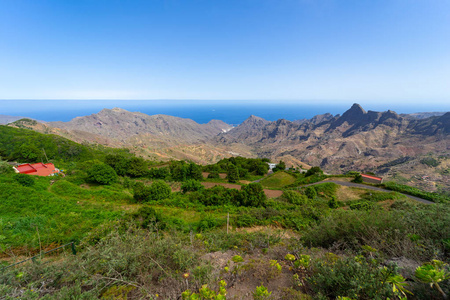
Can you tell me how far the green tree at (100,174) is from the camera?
2131 cm

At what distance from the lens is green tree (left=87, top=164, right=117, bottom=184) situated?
69.9ft

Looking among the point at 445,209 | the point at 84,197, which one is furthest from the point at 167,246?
the point at 84,197

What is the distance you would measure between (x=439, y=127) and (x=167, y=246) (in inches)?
7841

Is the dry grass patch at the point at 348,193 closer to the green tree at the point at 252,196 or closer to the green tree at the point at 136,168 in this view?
the green tree at the point at 252,196

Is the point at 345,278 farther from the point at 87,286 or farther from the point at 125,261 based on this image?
the point at 87,286

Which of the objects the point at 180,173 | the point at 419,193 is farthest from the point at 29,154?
the point at 419,193

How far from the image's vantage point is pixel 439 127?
125m

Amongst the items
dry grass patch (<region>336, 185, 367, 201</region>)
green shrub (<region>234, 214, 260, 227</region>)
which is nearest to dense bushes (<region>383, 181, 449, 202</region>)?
dry grass patch (<region>336, 185, 367, 201</region>)

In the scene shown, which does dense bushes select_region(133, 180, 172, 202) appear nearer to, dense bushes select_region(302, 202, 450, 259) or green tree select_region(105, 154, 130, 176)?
green tree select_region(105, 154, 130, 176)

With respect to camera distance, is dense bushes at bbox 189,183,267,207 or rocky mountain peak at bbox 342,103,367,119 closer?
dense bushes at bbox 189,183,267,207

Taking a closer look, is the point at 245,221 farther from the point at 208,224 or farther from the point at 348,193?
the point at 348,193

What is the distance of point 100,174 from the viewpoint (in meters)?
21.6

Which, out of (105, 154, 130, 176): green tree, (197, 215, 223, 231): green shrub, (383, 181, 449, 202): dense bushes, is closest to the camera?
(197, 215, 223, 231): green shrub

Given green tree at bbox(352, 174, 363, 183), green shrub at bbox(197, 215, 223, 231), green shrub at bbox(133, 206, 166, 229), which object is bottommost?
green tree at bbox(352, 174, 363, 183)
